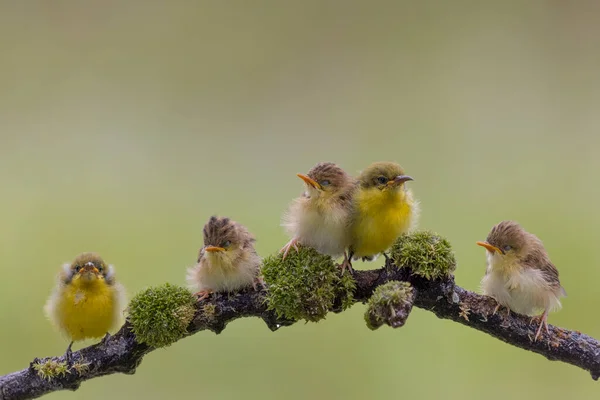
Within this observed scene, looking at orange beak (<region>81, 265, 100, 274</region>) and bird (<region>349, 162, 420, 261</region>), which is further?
orange beak (<region>81, 265, 100, 274</region>)

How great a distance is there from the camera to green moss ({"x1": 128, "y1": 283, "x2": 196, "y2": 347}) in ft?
5.92

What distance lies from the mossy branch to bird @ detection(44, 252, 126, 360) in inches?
13.7

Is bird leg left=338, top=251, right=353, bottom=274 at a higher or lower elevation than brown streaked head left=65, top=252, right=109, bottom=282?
higher

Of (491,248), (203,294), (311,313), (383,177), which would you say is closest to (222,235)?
(203,294)

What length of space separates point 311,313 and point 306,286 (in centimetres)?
7

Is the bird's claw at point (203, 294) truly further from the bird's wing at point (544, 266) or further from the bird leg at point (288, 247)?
the bird's wing at point (544, 266)

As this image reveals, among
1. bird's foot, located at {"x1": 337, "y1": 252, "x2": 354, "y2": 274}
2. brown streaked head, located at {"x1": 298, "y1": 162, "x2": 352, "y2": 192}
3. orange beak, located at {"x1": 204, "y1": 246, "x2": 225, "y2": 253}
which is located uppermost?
brown streaked head, located at {"x1": 298, "y1": 162, "x2": 352, "y2": 192}

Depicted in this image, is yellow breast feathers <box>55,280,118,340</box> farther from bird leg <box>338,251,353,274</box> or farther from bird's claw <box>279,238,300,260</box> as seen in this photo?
bird leg <box>338,251,353,274</box>

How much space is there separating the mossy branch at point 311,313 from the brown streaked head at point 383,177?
24cm

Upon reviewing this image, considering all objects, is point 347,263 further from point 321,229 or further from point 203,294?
point 203,294

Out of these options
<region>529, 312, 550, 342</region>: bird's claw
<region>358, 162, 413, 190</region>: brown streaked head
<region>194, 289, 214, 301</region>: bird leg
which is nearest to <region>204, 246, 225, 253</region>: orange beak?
<region>194, 289, 214, 301</region>: bird leg

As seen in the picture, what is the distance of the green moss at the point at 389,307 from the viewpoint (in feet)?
5.25

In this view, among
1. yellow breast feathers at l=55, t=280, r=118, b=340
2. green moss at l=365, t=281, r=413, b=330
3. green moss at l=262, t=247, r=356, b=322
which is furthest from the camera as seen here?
yellow breast feathers at l=55, t=280, r=118, b=340

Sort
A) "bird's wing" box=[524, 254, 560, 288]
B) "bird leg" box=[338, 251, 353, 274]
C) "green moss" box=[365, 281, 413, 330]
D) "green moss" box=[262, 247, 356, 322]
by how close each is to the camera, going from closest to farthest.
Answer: "green moss" box=[365, 281, 413, 330]
"green moss" box=[262, 247, 356, 322]
"bird leg" box=[338, 251, 353, 274]
"bird's wing" box=[524, 254, 560, 288]
